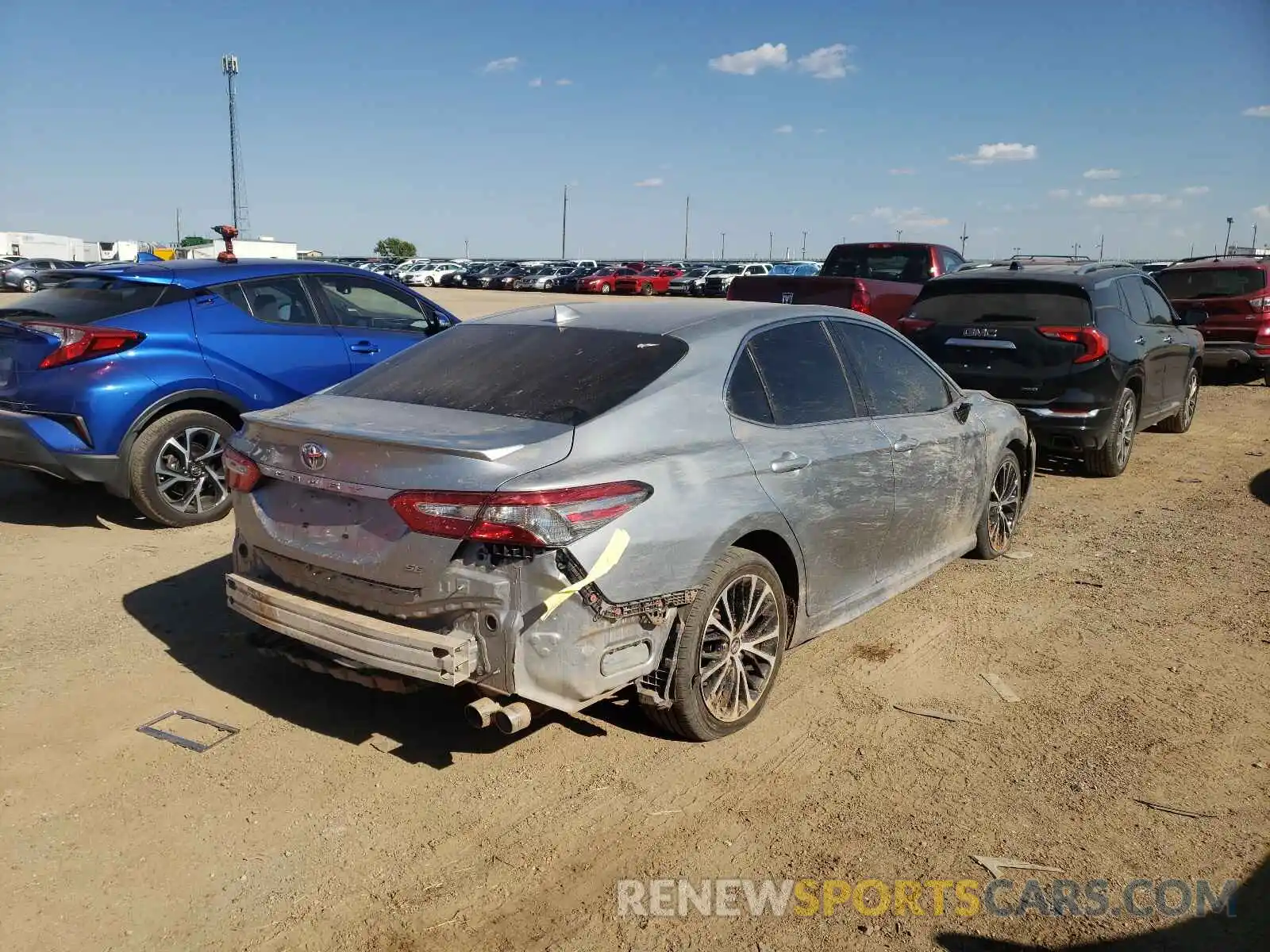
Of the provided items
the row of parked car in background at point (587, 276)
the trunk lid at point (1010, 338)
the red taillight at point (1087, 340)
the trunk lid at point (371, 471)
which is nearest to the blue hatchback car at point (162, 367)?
the trunk lid at point (371, 471)

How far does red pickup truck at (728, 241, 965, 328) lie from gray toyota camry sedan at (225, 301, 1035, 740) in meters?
5.08

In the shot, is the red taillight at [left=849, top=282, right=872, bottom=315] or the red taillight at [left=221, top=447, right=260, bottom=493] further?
the red taillight at [left=849, top=282, right=872, bottom=315]

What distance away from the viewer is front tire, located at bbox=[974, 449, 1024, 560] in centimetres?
599

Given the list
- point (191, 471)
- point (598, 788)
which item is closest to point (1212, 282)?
point (191, 471)

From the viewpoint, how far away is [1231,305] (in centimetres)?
1393

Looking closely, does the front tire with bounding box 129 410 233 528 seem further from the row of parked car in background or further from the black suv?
the row of parked car in background

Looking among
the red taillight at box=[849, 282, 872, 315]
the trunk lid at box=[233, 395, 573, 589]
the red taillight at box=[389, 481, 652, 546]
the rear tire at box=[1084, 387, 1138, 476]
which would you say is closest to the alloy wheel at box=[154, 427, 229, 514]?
the trunk lid at box=[233, 395, 573, 589]

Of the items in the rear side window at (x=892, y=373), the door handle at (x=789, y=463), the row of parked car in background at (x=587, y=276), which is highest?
the row of parked car in background at (x=587, y=276)

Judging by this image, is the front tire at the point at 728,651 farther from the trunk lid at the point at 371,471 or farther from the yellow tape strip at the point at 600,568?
the trunk lid at the point at 371,471

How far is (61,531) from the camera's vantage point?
6387mm

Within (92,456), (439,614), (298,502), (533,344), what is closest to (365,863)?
(439,614)

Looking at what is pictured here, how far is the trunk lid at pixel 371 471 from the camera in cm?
327

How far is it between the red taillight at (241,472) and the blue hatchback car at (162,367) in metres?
2.60

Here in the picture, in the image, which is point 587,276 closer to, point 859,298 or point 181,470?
point 859,298
